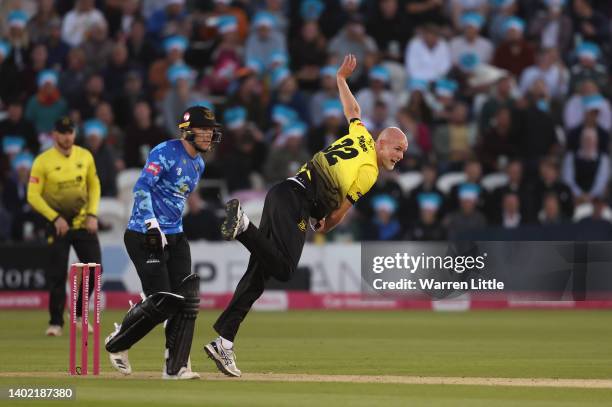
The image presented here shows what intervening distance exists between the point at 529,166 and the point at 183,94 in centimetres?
597

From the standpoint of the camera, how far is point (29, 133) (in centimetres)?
2344

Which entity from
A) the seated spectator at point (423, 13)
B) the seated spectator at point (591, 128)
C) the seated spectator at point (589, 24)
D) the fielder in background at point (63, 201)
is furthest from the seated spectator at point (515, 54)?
the fielder in background at point (63, 201)

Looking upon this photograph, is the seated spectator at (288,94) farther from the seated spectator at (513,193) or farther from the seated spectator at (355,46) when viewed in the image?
the seated spectator at (513,193)

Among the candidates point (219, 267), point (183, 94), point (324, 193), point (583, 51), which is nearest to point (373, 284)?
point (219, 267)

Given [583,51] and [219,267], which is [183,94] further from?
[583,51]

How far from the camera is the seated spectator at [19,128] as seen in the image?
2338cm

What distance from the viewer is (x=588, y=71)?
2453cm

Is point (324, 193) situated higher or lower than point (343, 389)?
higher

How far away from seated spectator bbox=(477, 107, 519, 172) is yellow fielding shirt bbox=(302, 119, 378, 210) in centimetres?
1180

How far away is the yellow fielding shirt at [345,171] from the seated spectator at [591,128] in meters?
12.1

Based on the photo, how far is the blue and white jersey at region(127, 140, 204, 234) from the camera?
39.0 feet

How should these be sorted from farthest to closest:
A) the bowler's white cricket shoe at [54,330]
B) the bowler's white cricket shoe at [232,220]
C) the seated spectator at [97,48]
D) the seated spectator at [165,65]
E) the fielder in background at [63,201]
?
the seated spectator at [97,48] < the seated spectator at [165,65] < the bowler's white cricket shoe at [54,330] < the fielder in background at [63,201] < the bowler's white cricket shoe at [232,220]

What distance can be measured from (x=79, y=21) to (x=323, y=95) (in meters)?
4.76

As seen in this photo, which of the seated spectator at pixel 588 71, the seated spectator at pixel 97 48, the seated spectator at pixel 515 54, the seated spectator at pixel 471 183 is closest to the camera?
the seated spectator at pixel 471 183
